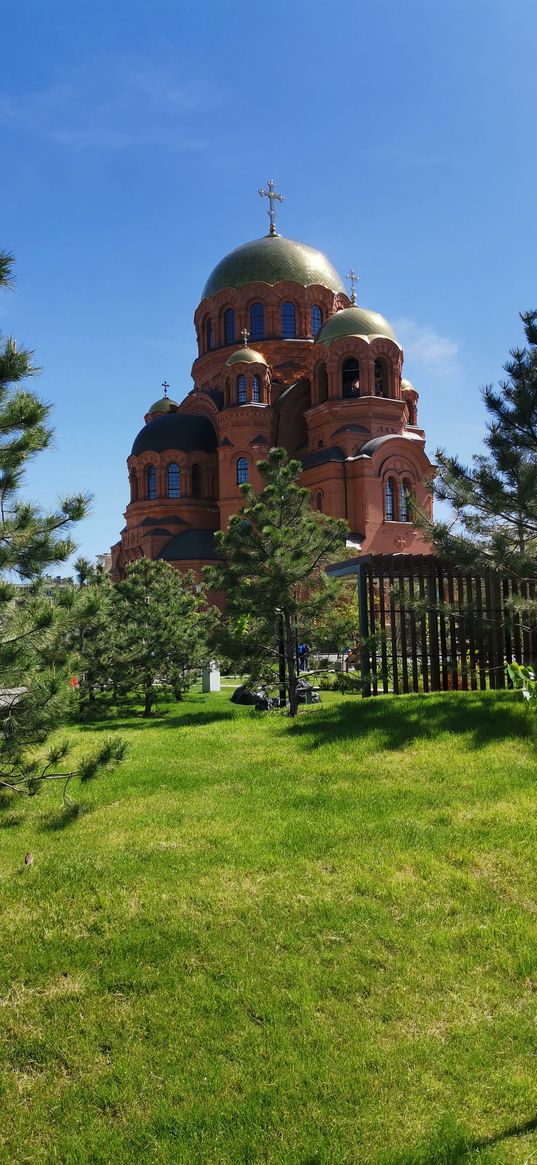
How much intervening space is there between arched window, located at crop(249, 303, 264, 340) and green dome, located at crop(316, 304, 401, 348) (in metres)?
5.42

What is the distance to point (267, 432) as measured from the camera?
37.2m

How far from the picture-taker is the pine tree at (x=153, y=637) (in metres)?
14.4

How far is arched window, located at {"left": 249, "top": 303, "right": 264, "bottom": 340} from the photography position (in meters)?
40.9

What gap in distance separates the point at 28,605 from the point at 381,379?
33.4m

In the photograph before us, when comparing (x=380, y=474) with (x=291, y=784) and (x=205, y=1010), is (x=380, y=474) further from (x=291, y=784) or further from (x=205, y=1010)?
(x=205, y=1010)

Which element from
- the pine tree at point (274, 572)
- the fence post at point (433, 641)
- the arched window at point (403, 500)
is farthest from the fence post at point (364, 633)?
the arched window at point (403, 500)

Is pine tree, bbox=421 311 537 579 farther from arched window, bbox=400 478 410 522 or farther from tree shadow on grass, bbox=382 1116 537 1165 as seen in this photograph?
arched window, bbox=400 478 410 522

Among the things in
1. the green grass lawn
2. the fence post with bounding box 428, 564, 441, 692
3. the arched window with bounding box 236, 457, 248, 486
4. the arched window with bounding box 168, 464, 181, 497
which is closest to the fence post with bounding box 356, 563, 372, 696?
the fence post with bounding box 428, 564, 441, 692

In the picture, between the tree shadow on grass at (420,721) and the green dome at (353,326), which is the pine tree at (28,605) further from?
the green dome at (353,326)

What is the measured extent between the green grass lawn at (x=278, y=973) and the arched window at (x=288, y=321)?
122 ft

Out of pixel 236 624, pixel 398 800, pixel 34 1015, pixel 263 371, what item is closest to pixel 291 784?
pixel 398 800

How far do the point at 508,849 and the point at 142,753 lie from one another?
476 cm

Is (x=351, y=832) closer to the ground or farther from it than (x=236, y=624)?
closer to the ground

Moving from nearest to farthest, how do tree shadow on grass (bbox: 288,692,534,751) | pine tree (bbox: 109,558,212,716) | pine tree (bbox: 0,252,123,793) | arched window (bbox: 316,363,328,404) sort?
pine tree (bbox: 0,252,123,793) → tree shadow on grass (bbox: 288,692,534,751) → pine tree (bbox: 109,558,212,716) → arched window (bbox: 316,363,328,404)
